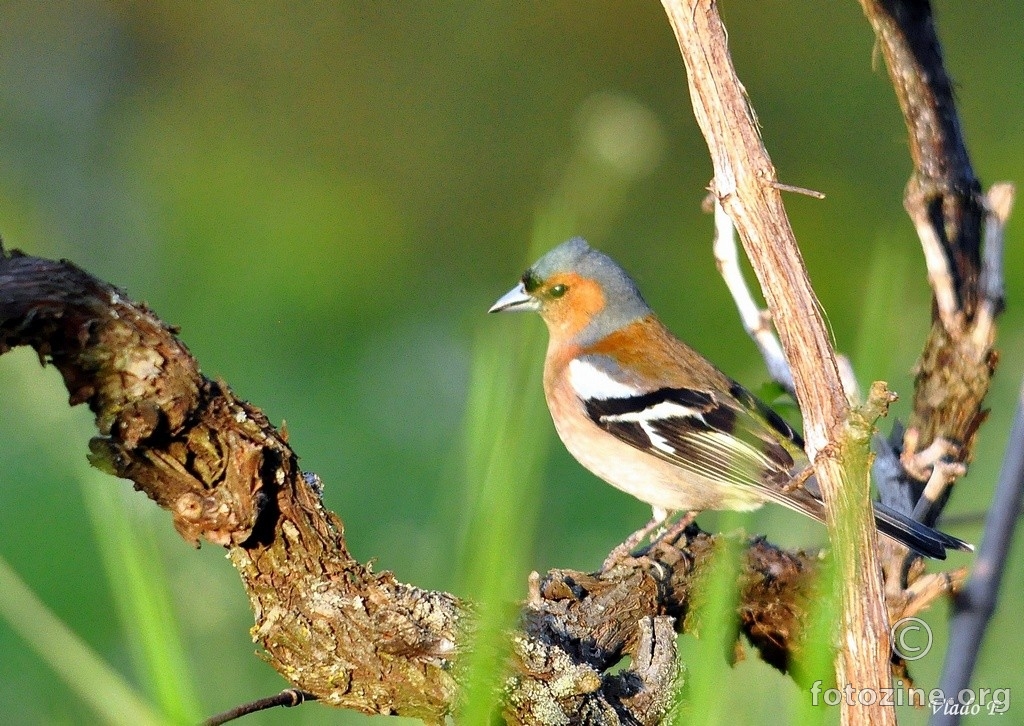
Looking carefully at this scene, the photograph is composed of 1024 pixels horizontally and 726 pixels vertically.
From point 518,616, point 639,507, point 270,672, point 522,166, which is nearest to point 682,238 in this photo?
point 522,166

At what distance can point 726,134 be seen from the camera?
3.95ft

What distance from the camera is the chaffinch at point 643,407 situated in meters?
2.36

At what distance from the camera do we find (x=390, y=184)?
6773 millimetres

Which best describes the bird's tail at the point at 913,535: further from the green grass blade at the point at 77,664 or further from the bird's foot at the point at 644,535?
the green grass blade at the point at 77,664

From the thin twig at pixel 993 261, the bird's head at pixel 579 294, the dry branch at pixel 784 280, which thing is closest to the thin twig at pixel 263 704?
the dry branch at pixel 784 280

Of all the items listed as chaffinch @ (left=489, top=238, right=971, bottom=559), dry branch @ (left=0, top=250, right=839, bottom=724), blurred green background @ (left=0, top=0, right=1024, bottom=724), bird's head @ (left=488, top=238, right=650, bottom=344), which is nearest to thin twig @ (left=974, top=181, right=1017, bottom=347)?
chaffinch @ (left=489, top=238, right=971, bottom=559)

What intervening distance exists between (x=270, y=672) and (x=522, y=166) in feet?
12.6

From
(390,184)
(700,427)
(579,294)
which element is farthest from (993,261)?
(390,184)

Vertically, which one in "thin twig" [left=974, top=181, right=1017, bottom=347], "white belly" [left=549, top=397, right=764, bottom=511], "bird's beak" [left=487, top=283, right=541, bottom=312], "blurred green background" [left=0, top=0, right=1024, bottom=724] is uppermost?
"blurred green background" [left=0, top=0, right=1024, bottom=724]

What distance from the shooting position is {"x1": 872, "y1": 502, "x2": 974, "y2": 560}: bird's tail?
70.6 inches

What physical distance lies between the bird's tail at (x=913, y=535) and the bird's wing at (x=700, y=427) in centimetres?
38

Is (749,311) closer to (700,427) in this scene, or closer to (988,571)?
(700,427)

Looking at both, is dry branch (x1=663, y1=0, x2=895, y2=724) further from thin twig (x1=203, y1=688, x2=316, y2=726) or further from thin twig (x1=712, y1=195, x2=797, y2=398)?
thin twig (x1=712, y1=195, x2=797, y2=398)

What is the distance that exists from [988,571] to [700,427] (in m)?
0.87
